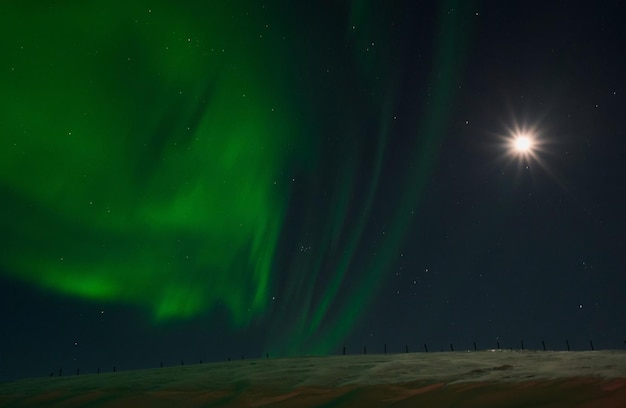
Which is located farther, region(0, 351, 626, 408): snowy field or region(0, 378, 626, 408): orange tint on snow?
region(0, 351, 626, 408): snowy field

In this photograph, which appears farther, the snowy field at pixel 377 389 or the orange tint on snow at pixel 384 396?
the snowy field at pixel 377 389

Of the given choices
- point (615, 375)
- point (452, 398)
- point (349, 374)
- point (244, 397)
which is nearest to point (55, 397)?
point (244, 397)

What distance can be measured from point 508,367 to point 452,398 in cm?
384

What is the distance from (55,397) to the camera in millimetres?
8984

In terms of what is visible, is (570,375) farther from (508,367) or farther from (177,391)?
(177,391)

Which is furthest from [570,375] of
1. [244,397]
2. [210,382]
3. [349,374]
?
[210,382]

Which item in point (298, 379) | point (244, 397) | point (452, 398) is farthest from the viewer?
point (298, 379)

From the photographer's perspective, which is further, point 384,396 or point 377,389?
point 377,389

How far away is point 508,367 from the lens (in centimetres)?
966

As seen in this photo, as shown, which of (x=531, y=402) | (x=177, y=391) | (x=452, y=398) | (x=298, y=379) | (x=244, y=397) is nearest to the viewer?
(x=531, y=402)

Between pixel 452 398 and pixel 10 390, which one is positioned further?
pixel 10 390

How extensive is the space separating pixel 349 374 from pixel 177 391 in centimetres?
393

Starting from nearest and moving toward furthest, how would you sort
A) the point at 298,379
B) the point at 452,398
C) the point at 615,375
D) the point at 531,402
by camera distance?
1. the point at 531,402
2. the point at 452,398
3. the point at 615,375
4. the point at 298,379

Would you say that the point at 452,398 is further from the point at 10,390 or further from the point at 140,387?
the point at 10,390
